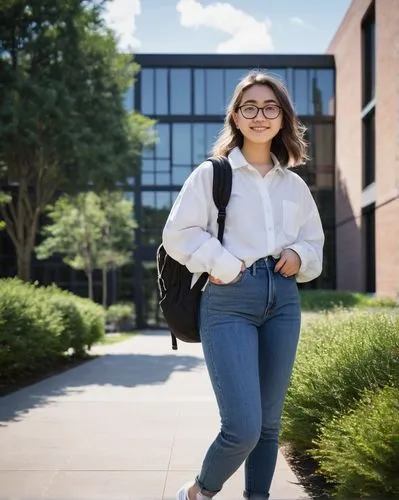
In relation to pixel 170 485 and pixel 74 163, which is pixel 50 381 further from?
pixel 74 163

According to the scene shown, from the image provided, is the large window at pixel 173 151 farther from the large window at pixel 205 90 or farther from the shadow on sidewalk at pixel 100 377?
the shadow on sidewalk at pixel 100 377

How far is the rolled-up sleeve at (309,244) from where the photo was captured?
2984 millimetres

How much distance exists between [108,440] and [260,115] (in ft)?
11.5

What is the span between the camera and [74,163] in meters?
16.2

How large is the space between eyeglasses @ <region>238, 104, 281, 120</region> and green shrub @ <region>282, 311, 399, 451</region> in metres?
1.73

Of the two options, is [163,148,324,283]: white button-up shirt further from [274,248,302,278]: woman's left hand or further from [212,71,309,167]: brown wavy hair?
[212,71,309,167]: brown wavy hair

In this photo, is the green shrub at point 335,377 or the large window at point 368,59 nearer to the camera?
the green shrub at point 335,377

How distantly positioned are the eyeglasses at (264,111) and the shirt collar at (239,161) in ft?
0.55

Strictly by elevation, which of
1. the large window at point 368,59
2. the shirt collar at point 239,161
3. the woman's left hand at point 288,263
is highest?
the large window at point 368,59

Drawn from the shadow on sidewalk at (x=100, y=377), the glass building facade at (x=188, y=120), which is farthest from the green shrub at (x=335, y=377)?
the glass building facade at (x=188, y=120)

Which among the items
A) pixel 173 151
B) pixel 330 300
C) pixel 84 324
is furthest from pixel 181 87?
pixel 84 324

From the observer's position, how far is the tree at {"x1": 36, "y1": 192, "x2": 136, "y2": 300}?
95.3 ft

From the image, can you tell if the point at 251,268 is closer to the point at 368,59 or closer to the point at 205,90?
the point at 368,59

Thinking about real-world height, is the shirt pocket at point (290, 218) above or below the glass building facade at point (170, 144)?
below
